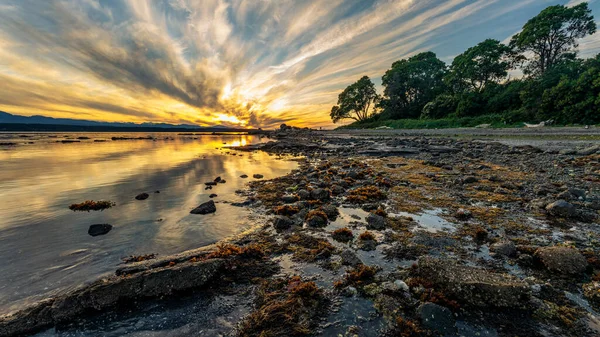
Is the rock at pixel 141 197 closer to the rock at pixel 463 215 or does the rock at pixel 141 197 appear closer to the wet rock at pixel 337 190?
the wet rock at pixel 337 190

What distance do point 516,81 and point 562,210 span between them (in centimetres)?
6668

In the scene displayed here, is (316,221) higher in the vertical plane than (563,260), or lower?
lower

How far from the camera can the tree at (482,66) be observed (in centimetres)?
5816

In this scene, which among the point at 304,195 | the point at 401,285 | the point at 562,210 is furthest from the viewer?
the point at 304,195

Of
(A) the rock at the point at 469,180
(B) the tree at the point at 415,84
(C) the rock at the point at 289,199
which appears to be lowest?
(C) the rock at the point at 289,199

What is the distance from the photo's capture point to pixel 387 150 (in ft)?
84.6

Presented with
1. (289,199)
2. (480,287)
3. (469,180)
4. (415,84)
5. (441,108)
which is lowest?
(289,199)

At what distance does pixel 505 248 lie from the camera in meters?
5.58

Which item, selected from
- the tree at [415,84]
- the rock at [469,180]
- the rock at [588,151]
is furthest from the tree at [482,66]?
the rock at [469,180]

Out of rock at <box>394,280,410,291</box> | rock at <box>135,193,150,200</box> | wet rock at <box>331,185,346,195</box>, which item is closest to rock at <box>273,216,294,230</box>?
rock at <box>394,280,410,291</box>

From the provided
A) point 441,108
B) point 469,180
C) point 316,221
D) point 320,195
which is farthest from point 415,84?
point 316,221

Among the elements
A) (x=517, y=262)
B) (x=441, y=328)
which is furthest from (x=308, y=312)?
(x=517, y=262)

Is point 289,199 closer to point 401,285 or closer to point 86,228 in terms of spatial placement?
point 401,285

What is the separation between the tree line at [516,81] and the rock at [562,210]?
4166 cm
